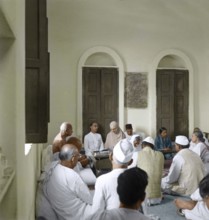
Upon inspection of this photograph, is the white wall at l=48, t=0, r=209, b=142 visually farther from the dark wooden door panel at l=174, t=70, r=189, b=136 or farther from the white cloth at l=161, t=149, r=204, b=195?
the white cloth at l=161, t=149, r=204, b=195

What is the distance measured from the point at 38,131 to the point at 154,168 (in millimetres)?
2541

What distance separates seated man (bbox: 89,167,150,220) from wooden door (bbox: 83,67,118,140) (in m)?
6.03

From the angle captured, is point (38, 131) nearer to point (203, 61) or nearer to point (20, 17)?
point (20, 17)

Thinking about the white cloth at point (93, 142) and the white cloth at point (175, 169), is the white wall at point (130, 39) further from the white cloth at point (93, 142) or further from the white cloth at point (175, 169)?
Answer: the white cloth at point (175, 169)

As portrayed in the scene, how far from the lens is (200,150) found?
5.80m

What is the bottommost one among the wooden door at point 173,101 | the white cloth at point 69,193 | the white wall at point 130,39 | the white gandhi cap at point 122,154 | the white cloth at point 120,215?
the white cloth at point 69,193

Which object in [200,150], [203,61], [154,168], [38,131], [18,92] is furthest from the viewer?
[203,61]

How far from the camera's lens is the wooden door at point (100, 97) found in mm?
7887

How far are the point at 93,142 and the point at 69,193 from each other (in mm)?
4181

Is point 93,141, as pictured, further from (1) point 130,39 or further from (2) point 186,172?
(2) point 186,172

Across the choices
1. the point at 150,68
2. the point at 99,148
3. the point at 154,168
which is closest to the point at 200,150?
the point at 154,168

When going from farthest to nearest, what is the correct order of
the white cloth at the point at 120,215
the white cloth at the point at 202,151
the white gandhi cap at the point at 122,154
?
the white cloth at the point at 202,151
the white gandhi cap at the point at 122,154
the white cloth at the point at 120,215

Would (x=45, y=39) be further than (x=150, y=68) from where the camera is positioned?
No

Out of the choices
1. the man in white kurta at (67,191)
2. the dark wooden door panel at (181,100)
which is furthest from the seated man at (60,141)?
the dark wooden door panel at (181,100)
